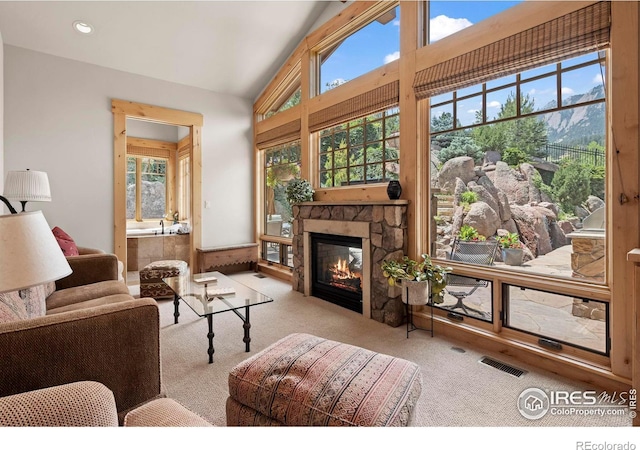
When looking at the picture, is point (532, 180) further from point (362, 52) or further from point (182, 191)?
point (182, 191)

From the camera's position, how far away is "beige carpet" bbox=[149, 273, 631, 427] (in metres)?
1.68

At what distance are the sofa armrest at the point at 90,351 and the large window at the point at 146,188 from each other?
5.95 meters

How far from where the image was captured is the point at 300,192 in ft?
12.9

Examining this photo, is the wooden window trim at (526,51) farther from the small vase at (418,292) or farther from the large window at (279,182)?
the large window at (279,182)

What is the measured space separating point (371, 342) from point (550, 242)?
155cm

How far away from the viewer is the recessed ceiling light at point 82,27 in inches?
134

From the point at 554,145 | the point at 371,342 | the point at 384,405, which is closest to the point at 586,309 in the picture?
the point at 554,145

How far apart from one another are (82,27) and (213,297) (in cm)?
347

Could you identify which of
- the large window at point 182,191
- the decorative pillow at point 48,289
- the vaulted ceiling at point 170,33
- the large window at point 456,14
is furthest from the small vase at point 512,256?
the large window at point 182,191

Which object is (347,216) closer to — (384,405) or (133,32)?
(384,405)

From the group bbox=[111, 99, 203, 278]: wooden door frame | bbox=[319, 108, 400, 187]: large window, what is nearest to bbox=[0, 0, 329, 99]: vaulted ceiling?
bbox=[111, 99, 203, 278]: wooden door frame

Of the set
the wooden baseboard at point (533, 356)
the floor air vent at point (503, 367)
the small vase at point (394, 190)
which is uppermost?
the small vase at point (394, 190)

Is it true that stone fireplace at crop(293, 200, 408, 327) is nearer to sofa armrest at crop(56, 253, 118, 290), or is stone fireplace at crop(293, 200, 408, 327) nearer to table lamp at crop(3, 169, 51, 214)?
sofa armrest at crop(56, 253, 118, 290)

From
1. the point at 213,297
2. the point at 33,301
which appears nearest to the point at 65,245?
the point at 33,301
